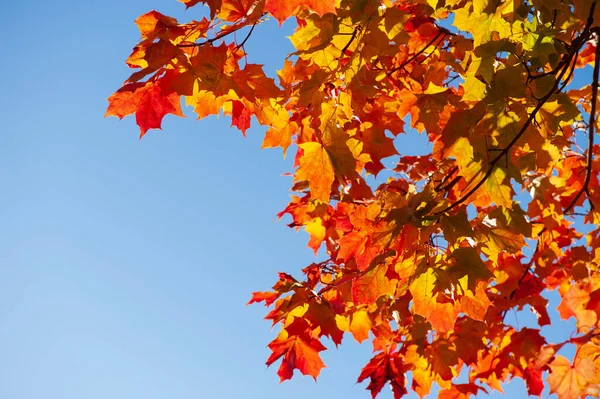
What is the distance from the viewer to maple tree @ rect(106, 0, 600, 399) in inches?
80.7

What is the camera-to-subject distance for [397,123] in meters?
3.35

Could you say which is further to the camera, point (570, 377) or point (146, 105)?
point (570, 377)

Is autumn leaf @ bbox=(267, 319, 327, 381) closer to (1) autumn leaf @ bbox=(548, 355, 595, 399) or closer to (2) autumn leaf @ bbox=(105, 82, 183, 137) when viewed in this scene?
(1) autumn leaf @ bbox=(548, 355, 595, 399)

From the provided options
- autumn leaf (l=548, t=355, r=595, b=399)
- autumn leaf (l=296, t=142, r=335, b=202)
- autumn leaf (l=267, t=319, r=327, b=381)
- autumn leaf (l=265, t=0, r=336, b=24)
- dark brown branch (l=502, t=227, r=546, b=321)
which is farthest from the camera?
dark brown branch (l=502, t=227, r=546, b=321)

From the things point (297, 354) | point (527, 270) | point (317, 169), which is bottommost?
point (297, 354)

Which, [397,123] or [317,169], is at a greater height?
[397,123]

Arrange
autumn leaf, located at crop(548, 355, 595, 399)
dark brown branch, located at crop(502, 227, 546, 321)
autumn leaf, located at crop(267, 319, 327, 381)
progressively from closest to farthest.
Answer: autumn leaf, located at crop(548, 355, 595, 399) < autumn leaf, located at crop(267, 319, 327, 381) < dark brown branch, located at crop(502, 227, 546, 321)

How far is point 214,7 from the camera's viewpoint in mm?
1861

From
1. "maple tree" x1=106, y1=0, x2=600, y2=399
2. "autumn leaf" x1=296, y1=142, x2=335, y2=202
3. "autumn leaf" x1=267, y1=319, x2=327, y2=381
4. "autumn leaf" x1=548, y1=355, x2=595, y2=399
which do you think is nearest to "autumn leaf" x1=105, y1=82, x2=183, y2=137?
"maple tree" x1=106, y1=0, x2=600, y2=399

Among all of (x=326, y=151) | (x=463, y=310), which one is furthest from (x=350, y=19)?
(x=463, y=310)

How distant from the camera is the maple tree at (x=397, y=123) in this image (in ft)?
6.72

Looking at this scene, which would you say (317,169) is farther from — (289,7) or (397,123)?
(397,123)

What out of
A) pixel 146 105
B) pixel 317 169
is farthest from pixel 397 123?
pixel 146 105

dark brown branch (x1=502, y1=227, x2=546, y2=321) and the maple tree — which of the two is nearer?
the maple tree
